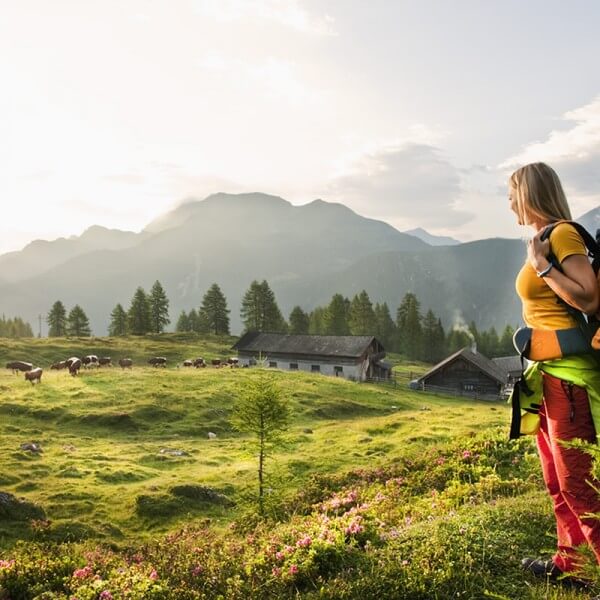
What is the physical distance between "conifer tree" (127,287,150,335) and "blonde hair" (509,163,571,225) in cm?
9547

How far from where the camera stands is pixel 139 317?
93.9 m

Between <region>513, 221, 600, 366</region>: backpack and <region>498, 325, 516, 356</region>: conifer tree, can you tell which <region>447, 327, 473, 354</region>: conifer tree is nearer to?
<region>498, 325, 516, 356</region>: conifer tree

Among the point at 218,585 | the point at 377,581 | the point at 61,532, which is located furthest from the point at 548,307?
the point at 61,532

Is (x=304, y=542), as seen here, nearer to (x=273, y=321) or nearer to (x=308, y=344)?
(x=308, y=344)

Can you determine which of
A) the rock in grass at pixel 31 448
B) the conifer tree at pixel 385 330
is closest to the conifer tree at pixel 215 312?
the conifer tree at pixel 385 330

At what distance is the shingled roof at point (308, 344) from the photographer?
212 ft

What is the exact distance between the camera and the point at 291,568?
18.2ft

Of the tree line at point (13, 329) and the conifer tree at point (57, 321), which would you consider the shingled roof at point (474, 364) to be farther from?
the tree line at point (13, 329)

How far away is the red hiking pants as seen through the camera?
12.8ft

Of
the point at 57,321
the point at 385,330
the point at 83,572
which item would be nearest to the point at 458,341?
the point at 385,330

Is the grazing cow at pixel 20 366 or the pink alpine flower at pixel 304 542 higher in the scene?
the pink alpine flower at pixel 304 542

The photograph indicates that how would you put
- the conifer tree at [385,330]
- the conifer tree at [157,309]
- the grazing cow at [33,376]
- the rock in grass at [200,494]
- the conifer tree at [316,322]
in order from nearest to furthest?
1. the rock in grass at [200,494]
2. the grazing cow at [33,376]
3. the conifer tree at [157,309]
4. the conifer tree at [316,322]
5. the conifer tree at [385,330]

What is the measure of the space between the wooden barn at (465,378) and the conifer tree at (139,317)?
188 ft

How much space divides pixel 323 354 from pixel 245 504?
175 ft
